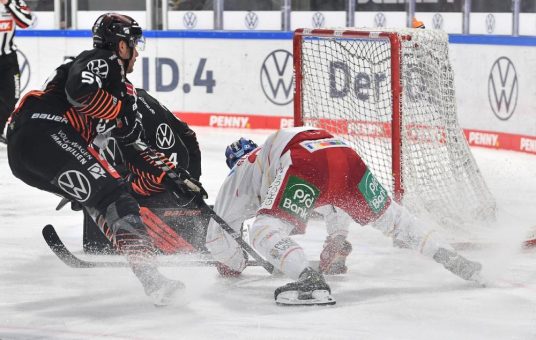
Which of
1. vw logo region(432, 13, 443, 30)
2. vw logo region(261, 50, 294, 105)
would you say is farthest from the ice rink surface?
vw logo region(261, 50, 294, 105)

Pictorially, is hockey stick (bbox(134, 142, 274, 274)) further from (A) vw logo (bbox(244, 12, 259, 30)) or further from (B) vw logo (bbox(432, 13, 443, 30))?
(A) vw logo (bbox(244, 12, 259, 30))

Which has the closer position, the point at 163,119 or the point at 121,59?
the point at 121,59

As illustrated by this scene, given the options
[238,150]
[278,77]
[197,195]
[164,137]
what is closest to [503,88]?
[278,77]

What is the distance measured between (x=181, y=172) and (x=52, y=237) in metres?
0.55

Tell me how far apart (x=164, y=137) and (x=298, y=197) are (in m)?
1.26

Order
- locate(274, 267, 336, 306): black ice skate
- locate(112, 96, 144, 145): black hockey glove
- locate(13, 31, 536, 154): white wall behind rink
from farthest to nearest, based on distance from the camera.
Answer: locate(13, 31, 536, 154): white wall behind rink < locate(112, 96, 144, 145): black hockey glove < locate(274, 267, 336, 306): black ice skate

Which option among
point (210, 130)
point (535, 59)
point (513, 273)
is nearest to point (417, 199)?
point (513, 273)

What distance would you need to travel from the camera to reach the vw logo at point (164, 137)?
5.00m

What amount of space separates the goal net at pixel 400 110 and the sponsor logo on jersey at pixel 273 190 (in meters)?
1.45

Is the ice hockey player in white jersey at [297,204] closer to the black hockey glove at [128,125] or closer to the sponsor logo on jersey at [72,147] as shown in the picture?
the black hockey glove at [128,125]

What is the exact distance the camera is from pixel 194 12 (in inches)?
399

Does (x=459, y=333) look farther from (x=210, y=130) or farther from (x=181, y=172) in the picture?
(x=210, y=130)

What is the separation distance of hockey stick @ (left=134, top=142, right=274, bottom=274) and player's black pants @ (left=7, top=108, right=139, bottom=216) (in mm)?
324

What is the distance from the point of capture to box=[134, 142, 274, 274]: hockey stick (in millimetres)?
4129
